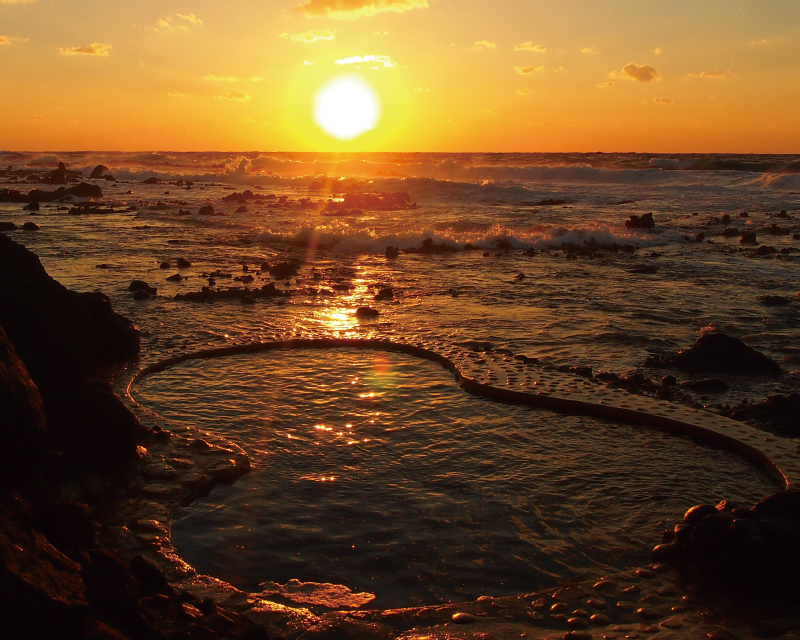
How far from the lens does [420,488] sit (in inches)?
225

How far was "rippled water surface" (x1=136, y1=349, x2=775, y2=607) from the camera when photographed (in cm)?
468

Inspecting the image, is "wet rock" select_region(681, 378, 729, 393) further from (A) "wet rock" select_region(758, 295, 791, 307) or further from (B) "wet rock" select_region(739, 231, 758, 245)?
(B) "wet rock" select_region(739, 231, 758, 245)

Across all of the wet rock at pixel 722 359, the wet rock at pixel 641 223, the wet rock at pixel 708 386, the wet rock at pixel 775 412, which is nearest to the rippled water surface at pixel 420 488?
the wet rock at pixel 775 412

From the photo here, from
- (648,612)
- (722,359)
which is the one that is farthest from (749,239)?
(648,612)

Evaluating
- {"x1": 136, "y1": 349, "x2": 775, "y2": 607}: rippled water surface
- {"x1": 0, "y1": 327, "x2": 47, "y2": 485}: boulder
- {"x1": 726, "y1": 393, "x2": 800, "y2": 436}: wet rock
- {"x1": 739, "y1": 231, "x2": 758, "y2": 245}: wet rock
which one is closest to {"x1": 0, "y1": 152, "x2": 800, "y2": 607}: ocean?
{"x1": 136, "y1": 349, "x2": 775, "y2": 607}: rippled water surface

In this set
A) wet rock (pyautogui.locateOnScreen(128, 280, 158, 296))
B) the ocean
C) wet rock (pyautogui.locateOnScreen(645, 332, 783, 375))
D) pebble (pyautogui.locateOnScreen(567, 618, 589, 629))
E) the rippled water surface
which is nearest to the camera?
pebble (pyautogui.locateOnScreen(567, 618, 589, 629))

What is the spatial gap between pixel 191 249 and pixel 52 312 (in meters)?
14.3

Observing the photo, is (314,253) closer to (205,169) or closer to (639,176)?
(639,176)

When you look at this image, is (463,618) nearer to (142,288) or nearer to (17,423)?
(17,423)

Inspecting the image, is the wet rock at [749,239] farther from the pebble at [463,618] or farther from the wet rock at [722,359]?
the pebble at [463,618]

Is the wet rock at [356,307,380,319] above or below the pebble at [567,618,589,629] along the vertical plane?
above

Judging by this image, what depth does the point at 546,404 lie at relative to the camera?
7637 millimetres

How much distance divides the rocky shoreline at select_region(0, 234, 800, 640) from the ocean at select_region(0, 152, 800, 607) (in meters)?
0.23

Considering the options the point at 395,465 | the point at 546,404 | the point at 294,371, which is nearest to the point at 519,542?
the point at 395,465
